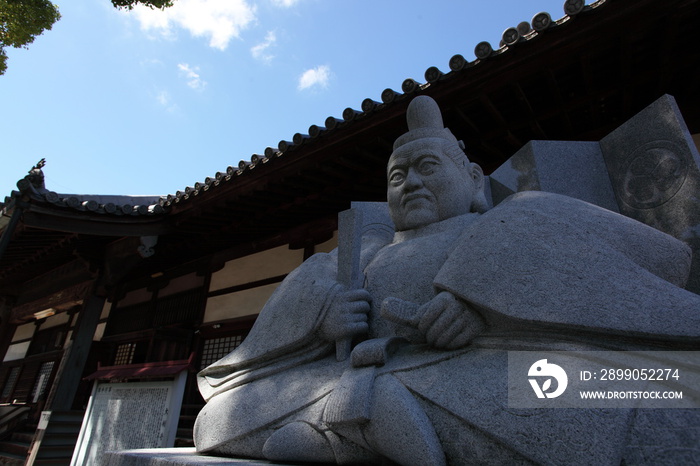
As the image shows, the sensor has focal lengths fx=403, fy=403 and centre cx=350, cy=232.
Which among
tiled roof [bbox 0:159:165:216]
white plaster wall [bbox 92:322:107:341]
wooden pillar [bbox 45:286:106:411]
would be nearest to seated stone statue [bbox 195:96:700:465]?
tiled roof [bbox 0:159:165:216]

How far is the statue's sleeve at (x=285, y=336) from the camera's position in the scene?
81.1 inches

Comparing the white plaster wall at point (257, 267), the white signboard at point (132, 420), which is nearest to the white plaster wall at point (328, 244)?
the white plaster wall at point (257, 267)

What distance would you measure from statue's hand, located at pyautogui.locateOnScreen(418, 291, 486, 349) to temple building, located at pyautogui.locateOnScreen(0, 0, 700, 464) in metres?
2.74

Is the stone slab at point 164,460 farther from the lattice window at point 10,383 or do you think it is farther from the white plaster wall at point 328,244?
the lattice window at point 10,383

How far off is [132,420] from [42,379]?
8283 millimetres

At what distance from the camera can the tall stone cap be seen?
268cm

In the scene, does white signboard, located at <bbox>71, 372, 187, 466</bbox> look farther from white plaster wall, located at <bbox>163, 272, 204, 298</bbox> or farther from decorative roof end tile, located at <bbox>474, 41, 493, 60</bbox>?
decorative roof end tile, located at <bbox>474, 41, 493, 60</bbox>

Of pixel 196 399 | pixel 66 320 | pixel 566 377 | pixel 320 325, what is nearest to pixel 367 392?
pixel 320 325

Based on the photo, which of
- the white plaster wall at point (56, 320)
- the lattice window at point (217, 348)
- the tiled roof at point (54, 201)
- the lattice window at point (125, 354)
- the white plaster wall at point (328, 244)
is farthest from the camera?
the white plaster wall at point (56, 320)

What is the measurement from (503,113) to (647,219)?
228 centimetres

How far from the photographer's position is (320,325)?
2037mm

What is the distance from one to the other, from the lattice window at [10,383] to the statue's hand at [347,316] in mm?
13079

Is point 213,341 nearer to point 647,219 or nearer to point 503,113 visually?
point 503,113

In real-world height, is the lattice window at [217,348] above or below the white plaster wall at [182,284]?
below
